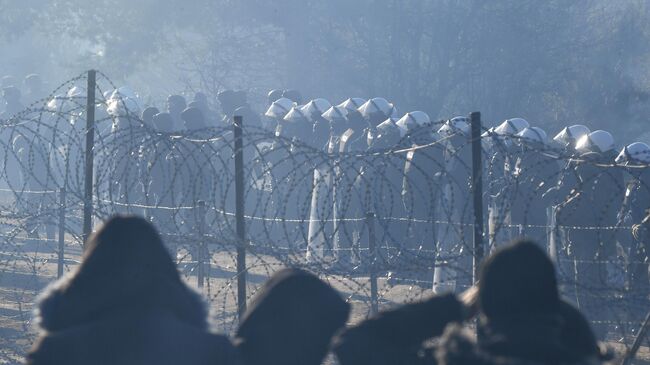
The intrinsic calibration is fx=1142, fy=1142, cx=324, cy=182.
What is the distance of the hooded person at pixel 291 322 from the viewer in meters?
4.24

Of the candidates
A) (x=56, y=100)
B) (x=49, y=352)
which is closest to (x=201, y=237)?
(x=49, y=352)

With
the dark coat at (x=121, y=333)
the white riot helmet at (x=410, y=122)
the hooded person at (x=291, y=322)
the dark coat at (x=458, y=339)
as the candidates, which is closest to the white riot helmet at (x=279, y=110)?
the white riot helmet at (x=410, y=122)

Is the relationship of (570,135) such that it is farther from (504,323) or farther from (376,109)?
(504,323)

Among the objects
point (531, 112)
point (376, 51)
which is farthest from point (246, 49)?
point (531, 112)

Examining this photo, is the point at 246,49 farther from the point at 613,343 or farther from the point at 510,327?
the point at 510,327

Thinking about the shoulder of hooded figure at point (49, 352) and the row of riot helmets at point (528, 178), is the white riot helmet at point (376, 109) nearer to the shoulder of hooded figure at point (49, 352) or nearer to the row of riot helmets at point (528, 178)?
the row of riot helmets at point (528, 178)

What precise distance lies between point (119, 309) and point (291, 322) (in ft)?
2.24

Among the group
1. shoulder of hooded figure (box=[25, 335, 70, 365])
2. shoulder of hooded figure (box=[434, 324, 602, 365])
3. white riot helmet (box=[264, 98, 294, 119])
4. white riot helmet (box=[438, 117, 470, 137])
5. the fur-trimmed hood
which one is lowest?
shoulder of hooded figure (box=[25, 335, 70, 365])

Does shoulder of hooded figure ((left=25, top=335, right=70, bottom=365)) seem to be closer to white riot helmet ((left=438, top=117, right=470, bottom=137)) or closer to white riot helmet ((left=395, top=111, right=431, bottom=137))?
white riot helmet ((left=438, top=117, right=470, bottom=137))

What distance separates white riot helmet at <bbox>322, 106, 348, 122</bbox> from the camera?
62.3ft

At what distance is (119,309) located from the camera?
389 cm

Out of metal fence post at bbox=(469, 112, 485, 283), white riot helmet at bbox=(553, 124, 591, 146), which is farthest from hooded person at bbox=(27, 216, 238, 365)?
white riot helmet at bbox=(553, 124, 591, 146)

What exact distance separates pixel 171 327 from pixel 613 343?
776 centimetres

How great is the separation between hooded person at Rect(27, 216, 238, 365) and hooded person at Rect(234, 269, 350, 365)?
324mm
